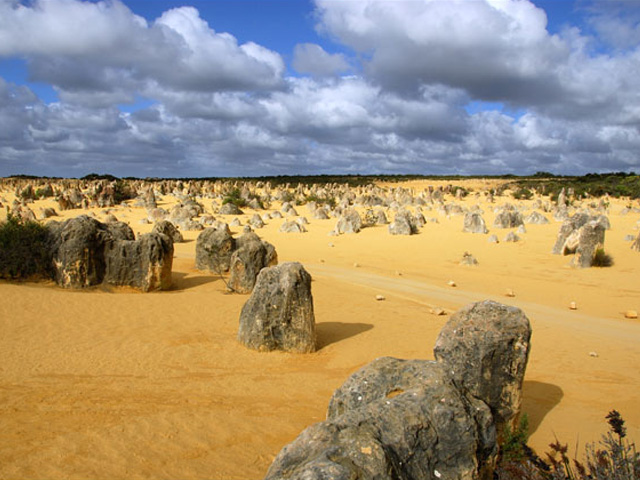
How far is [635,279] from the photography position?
46.2 feet

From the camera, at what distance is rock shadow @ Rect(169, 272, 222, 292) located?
1177 centimetres

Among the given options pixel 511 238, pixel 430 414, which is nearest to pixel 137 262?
pixel 430 414

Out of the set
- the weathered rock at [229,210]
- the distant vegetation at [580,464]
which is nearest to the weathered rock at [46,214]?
the weathered rock at [229,210]

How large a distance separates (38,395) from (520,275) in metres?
13.5

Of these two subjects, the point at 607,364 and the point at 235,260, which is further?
the point at 235,260

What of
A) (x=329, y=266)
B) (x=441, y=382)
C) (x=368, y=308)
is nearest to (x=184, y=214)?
(x=329, y=266)

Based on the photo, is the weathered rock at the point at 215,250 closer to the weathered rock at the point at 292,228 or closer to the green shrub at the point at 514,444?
the weathered rock at the point at 292,228

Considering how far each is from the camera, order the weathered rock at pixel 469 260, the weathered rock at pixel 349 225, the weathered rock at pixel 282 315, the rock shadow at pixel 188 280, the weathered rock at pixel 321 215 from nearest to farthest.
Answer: the weathered rock at pixel 282 315
the rock shadow at pixel 188 280
the weathered rock at pixel 469 260
the weathered rock at pixel 349 225
the weathered rock at pixel 321 215

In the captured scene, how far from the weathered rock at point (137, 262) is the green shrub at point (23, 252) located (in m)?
1.43

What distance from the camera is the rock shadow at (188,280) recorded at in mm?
11773

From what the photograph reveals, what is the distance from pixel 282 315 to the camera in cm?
719

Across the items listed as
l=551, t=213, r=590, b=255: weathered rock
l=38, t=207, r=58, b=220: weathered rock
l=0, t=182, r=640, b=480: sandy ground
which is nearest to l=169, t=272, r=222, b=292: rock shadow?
l=0, t=182, r=640, b=480: sandy ground

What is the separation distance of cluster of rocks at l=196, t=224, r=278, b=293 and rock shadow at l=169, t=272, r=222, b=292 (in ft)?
1.53

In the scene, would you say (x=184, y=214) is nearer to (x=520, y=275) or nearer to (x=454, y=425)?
(x=520, y=275)
